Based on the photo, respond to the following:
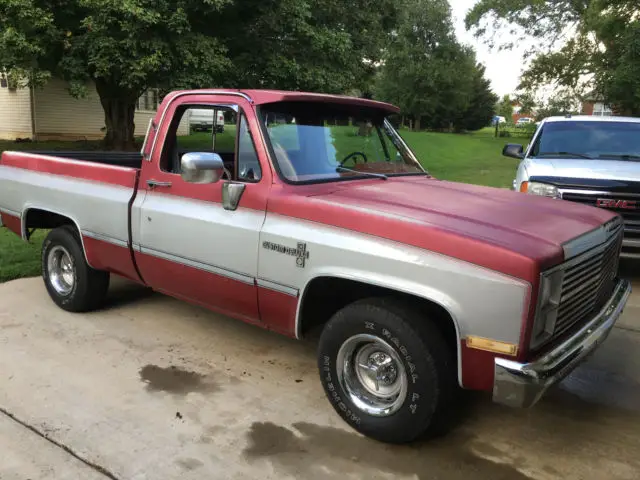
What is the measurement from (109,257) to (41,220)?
4.27 feet

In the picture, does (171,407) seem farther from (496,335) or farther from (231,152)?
(496,335)

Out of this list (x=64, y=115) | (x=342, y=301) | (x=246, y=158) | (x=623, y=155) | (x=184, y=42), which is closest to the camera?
(x=342, y=301)

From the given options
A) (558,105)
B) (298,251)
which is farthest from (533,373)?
(558,105)

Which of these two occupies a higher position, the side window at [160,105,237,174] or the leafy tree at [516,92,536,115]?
the leafy tree at [516,92,536,115]

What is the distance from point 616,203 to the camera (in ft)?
20.7

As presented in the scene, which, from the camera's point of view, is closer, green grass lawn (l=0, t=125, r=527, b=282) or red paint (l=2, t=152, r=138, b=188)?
red paint (l=2, t=152, r=138, b=188)

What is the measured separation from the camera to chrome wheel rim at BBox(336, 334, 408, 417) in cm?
318

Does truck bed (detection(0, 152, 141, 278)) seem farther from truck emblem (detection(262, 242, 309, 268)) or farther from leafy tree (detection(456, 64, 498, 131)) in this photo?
leafy tree (detection(456, 64, 498, 131))

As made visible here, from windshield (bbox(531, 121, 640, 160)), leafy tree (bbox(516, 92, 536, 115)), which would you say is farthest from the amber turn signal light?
leafy tree (bbox(516, 92, 536, 115))

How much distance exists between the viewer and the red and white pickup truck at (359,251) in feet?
9.09

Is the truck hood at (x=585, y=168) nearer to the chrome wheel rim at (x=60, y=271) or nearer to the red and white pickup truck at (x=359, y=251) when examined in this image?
the red and white pickup truck at (x=359, y=251)

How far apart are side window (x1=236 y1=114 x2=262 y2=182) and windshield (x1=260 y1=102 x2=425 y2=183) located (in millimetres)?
138

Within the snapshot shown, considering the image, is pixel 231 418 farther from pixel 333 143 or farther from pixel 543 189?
pixel 543 189

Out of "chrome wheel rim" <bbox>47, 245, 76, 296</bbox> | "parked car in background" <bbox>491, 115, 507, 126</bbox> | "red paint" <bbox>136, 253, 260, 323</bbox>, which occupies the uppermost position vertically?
"parked car in background" <bbox>491, 115, 507, 126</bbox>
